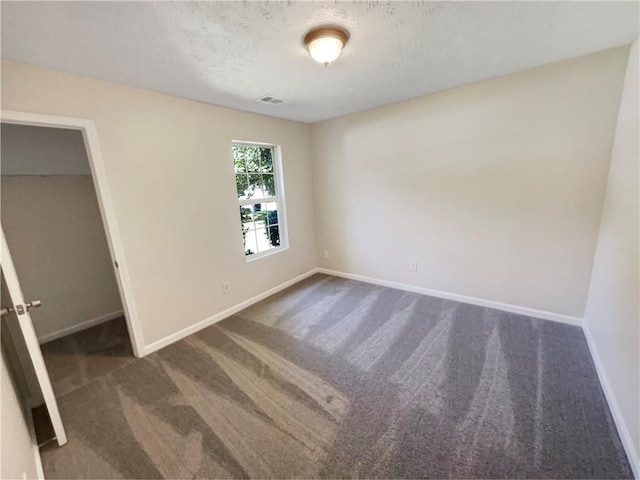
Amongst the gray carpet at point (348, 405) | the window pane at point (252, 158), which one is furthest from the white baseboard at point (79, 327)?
the window pane at point (252, 158)

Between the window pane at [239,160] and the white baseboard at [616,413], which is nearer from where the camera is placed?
the white baseboard at [616,413]

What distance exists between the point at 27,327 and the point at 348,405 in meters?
1.93

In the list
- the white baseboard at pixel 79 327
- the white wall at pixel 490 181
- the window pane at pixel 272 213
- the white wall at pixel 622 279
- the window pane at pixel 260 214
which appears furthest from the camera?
the window pane at pixel 272 213

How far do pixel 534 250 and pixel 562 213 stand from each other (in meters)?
0.41

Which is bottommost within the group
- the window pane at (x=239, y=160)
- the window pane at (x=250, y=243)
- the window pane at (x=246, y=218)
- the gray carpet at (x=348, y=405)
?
the gray carpet at (x=348, y=405)

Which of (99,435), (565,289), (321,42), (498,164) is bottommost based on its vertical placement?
(99,435)

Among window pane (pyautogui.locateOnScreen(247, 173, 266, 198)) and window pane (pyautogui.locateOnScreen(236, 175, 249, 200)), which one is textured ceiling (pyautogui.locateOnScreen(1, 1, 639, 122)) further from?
window pane (pyautogui.locateOnScreen(247, 173, 266, 198))

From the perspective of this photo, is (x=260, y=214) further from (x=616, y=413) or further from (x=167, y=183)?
(x=616, y=413)

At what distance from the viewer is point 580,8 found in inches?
59.4

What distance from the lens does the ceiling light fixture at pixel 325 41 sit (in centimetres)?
158

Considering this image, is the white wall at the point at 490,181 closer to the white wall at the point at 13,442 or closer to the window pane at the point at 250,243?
the window pane at the point at 250,243

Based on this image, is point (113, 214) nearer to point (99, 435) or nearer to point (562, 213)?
point (99, 435)

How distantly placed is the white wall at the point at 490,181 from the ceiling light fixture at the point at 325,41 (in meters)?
1.73

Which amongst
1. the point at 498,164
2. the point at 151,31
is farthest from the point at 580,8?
the point at 151,31
